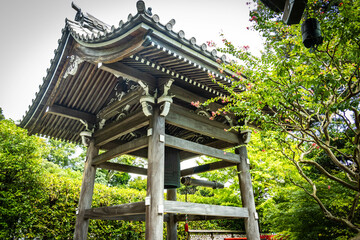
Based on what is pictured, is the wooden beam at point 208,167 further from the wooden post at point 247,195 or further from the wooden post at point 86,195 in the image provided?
the wooden post at point 86,195

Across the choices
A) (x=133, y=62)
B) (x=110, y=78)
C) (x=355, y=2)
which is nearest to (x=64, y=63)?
(x=110, y=78)

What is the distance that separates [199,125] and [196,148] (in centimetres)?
54

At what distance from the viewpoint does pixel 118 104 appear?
487cm

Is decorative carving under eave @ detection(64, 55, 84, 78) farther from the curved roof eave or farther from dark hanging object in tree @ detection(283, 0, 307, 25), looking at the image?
dark hanging object in tree @ detection(283, 0, 307, 25)

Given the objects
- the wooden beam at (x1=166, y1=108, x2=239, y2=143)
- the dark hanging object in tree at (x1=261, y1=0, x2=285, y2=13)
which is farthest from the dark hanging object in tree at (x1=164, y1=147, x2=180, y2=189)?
the dark hanging object in tree at (x1=261, y1=0, x2=285, y2=13)

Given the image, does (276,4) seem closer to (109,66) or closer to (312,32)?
(312,32)

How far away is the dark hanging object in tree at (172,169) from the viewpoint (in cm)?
481

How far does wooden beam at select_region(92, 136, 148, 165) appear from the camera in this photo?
164 inches

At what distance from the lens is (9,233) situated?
4938 mm

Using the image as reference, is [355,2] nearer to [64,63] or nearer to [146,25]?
[146,25]

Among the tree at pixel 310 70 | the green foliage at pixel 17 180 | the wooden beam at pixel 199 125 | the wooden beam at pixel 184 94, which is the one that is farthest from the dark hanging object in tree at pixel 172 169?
the green foliage at pixel 17 180

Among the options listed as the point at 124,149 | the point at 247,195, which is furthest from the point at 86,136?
the point at 247,195

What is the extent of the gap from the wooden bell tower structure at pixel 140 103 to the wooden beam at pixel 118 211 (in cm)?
2

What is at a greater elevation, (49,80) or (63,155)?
(63,155)
